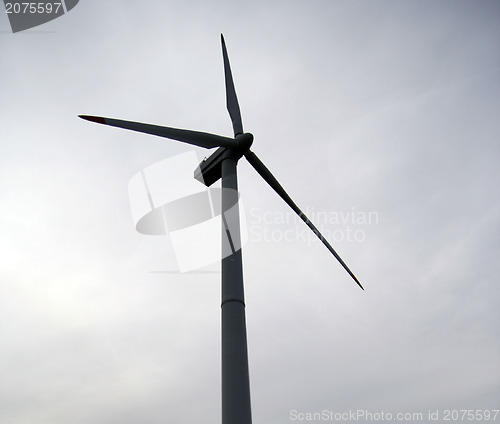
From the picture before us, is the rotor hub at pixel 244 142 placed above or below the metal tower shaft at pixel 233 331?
above

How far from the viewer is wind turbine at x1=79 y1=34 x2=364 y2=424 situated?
12969mm

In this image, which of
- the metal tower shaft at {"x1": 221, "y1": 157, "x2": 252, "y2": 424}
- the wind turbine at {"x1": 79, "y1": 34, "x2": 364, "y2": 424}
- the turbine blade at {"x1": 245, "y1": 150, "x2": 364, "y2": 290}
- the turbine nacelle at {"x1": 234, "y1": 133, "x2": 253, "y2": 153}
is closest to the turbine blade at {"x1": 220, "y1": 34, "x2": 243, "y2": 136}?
the wind turbine at {"x1": 79, "y1": 34, "x2": 364, "y2": 424}

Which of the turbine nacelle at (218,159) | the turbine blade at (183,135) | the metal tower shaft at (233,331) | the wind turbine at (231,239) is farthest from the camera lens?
the turbine nacelle at (218,159)

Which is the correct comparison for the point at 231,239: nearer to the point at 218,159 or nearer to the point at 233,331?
the point at 233,331

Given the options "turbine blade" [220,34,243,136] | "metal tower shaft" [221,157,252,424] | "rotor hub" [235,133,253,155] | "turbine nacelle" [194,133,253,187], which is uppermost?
"turbine blade" [220,34,243,136]

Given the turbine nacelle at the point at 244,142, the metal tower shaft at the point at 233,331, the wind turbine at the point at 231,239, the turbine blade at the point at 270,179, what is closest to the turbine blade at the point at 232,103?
the wind turbine at the point at 231,239

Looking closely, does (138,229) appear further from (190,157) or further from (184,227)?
(190,157)

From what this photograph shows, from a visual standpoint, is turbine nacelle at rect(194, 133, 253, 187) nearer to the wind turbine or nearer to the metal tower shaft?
the wind turbine

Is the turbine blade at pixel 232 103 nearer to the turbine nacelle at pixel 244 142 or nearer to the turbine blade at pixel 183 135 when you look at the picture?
the turbine nacelle at pixel 244 142

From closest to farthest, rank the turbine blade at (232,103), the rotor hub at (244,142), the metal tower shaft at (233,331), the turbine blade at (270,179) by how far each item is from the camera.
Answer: the metal tower shaft at (233,331)
the rotor hub at (244,142)
the turbine blade at (270,179)
the turbine blade at (232,103)

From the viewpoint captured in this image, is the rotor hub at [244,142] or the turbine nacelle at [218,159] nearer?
the turbine nacelle at [218,159]

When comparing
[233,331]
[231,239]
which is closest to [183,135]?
[231,239]

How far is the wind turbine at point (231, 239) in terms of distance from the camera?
1297 centimetres

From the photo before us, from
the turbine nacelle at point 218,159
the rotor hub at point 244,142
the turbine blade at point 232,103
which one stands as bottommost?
the turbine nacelle at point 218,159
